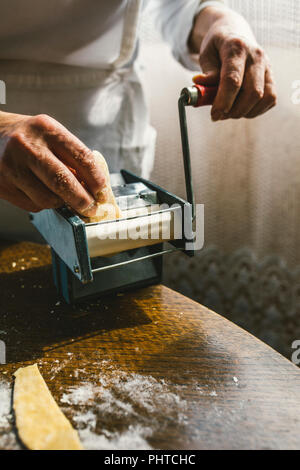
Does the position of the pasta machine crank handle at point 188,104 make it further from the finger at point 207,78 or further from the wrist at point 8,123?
the wrist at point 8,123

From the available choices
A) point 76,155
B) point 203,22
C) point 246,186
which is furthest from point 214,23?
point 246,186

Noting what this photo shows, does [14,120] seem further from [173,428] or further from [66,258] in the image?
[173,428]

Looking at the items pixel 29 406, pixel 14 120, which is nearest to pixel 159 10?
pixel 14 120

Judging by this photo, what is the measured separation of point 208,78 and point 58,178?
0.44 meters

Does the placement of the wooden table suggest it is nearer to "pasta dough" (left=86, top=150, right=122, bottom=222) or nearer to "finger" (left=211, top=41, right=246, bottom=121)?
"pasta dough" (left=86, top=150, right=122, bottom=222)

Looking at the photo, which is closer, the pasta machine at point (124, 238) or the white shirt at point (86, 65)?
the pasta machine at point (124, 238)

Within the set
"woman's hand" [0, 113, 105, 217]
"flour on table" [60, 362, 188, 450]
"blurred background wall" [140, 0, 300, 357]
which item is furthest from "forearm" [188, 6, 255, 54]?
"flour on table" [60, 362, 188, 450]

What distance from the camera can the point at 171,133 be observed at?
1.75m

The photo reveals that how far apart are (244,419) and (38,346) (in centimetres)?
36

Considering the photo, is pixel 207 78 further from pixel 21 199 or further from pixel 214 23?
pixel 21 199

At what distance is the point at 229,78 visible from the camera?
2.86 ft

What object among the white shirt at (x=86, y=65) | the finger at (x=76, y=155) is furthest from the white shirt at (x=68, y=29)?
the finger at (x=76, y=155)

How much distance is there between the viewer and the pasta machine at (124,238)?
69 cm

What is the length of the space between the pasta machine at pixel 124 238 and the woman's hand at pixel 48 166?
4 cm
